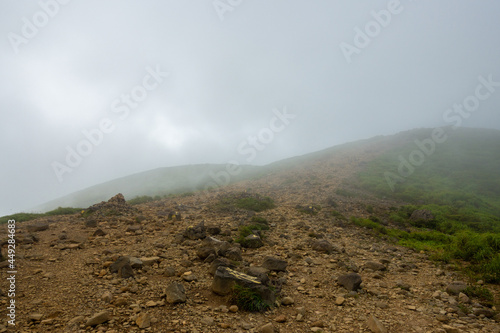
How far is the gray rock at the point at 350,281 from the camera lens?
24.7 feet

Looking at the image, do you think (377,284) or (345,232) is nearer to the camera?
(377,284)

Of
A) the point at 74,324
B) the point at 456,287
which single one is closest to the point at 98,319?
the point at 74,324

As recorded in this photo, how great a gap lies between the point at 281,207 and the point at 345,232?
616 centimetres

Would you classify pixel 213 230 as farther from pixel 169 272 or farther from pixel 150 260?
pixel 169 272

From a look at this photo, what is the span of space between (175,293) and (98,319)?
5.76ft

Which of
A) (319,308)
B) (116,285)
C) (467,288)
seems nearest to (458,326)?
(467,288)

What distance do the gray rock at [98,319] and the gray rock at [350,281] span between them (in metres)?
6.60

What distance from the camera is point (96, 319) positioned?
16.8 feet

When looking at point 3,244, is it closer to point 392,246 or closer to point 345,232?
point 345,232

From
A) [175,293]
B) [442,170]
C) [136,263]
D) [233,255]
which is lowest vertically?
[442,170]

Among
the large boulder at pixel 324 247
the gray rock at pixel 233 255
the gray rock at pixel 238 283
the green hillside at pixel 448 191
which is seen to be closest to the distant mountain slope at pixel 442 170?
the green hillside at pixel 448 191

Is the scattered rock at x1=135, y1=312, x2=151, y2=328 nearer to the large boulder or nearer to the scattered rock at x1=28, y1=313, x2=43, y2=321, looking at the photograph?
the scattered rock at x1=28, y1=313, x2=43, y2=321

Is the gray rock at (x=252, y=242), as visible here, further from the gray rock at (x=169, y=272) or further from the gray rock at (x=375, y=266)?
the gray rock at (x=375, y=266)

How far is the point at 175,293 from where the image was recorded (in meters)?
6.35
